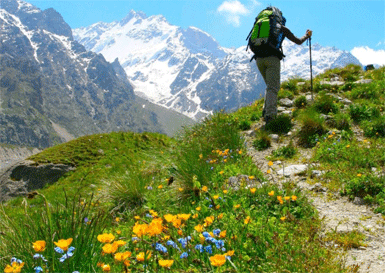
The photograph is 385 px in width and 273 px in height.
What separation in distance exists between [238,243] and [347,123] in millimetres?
6235

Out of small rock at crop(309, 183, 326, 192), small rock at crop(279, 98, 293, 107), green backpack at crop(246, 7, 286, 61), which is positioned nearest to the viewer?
small rock at crop(309, 183, 326, 192)

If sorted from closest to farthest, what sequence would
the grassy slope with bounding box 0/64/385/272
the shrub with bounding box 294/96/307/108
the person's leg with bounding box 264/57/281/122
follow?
the grassy slope with bounding box 0/64/385/272
the person's leg with bounding box 264/57/281/122
the shrub with bounding box 294/96/307/108

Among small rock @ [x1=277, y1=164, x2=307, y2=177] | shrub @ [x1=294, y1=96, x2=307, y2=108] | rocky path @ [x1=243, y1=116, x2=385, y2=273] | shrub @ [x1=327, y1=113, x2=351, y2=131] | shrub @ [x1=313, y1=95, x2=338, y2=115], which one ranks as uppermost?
shrub @ [x1=294, y1=96, x2=307, y2=108]

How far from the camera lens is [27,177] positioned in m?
10.8

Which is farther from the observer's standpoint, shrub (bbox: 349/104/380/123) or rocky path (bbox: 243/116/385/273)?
shrub (bbox: 349/104/380/123)

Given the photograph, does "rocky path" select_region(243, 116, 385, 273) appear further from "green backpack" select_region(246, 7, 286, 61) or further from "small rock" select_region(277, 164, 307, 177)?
"green backpack" select_region(246, 7, 286, 61)

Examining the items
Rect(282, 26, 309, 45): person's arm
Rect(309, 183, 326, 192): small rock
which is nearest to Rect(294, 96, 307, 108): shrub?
Rect(282, 26, 309, 45): person's arm

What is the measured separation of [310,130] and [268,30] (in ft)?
10.6

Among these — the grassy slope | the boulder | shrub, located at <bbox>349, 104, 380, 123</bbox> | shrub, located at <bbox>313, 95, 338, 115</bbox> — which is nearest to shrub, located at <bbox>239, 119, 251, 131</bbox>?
the grassy slope

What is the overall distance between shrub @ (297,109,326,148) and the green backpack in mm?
2447

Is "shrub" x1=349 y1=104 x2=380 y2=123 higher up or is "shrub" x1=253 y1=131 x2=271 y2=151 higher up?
"shrub" x1=349 y1=104 x2=380 y2=123

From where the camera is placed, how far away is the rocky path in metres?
3.26

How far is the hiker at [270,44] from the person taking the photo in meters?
8.89

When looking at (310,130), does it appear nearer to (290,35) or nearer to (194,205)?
(290,35)
